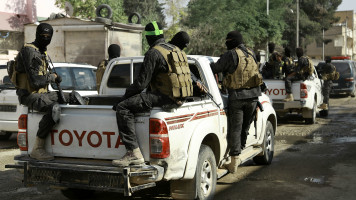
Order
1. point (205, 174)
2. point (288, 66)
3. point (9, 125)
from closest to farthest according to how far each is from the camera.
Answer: point (205, 174) → point (9, 125) → point (288, 66)

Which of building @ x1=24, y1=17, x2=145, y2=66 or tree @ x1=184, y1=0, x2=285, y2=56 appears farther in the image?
tree @ x1=184, y1=0, x2=285, y2=56

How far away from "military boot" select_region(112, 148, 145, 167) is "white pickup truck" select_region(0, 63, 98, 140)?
15.7 ft

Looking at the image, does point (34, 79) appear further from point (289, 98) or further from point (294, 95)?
point (294, 95)

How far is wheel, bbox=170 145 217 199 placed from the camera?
15.8 feet

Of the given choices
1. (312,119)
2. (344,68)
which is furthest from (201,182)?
(344,68)

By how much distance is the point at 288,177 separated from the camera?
680 centimetres

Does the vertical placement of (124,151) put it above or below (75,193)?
above

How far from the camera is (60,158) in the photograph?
192 inches

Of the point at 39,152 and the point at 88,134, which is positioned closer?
the point at 88,134

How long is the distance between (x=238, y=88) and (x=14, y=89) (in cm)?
503

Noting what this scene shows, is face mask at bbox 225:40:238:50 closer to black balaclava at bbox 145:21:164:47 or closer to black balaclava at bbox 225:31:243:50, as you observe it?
black balaclava at bbox 225:31:243:50

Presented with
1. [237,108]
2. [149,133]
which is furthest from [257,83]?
[149,133]

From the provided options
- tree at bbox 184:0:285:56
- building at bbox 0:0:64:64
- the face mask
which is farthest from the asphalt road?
tree at bbox 184:0:285:56

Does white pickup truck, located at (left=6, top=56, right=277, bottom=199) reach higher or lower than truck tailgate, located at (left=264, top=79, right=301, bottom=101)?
lower
